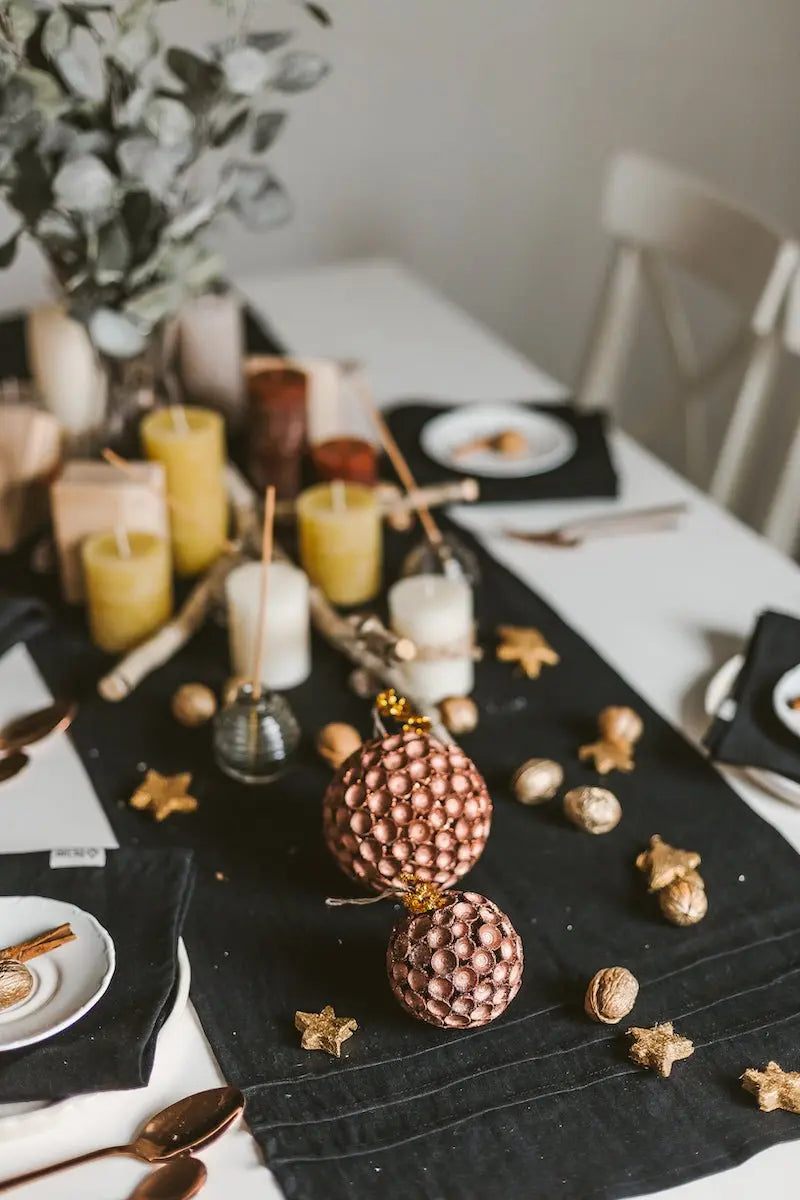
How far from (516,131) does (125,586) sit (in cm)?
186

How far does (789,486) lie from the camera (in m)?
1.58

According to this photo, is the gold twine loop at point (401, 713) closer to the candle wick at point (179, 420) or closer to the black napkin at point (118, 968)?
the black napkin at point (118, 968)

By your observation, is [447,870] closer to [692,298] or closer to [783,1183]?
[783,1183]

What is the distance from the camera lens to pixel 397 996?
80cm

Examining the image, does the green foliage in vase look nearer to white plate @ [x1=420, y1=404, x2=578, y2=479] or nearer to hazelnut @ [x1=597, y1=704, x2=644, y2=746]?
white plate @ [x1=420, y1=404, x2=578, y2=479]

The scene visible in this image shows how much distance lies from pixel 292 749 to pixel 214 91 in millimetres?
582

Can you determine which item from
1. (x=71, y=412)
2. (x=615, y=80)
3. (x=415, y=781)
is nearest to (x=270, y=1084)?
(x=415, y=781)

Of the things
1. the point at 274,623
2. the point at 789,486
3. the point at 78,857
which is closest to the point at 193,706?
the point at 274,623

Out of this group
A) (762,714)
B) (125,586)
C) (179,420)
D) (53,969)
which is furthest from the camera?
(179,420)

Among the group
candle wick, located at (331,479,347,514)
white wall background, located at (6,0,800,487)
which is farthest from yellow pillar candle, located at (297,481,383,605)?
white wall background, located at (6,0,800,487)

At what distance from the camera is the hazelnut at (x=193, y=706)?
3.52ft

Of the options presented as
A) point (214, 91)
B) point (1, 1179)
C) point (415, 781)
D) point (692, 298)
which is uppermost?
point (214, 91)

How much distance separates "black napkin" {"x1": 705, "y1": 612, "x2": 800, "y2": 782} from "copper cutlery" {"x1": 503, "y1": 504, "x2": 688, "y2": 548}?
238 millimetres

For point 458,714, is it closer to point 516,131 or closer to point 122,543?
point 122,543
